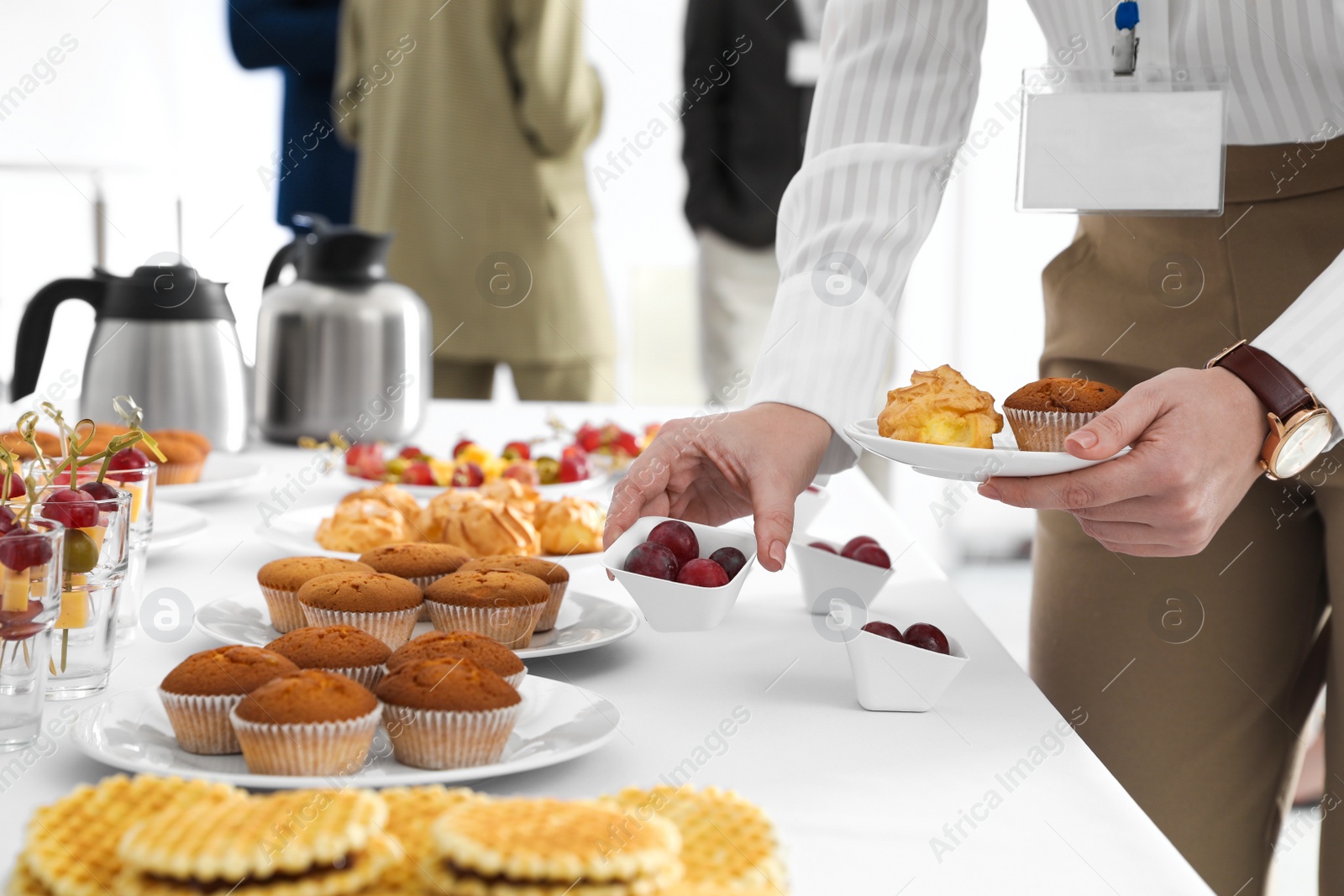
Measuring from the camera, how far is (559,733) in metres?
0.75

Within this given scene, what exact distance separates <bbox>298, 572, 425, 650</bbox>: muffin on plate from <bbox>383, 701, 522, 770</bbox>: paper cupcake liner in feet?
0.65

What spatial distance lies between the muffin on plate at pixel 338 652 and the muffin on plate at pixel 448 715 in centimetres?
5

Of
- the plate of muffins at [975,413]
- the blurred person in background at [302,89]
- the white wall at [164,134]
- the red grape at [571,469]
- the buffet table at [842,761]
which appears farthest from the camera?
the white wall at [164,134]

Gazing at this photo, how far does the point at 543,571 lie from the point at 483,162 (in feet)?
7.07

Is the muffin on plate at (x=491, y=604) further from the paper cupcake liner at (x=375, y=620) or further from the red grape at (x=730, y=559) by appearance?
the red grape at (x=730, y=559)

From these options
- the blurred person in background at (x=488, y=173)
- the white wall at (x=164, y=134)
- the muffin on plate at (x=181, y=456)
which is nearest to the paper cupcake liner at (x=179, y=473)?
the muffin on plate at (x=181, y=456)

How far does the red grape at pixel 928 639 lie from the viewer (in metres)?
0.86

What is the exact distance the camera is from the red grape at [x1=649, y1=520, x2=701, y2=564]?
0.91 meters

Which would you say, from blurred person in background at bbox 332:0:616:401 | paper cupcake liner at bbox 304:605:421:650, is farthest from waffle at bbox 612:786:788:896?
blurred person in background at bbox 332:0:616:401

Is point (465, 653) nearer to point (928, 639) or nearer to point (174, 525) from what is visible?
point (928, 639)

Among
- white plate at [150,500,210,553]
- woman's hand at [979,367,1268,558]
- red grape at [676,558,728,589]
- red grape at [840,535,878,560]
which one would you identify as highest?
woman's hand at [979,367,1268,558]

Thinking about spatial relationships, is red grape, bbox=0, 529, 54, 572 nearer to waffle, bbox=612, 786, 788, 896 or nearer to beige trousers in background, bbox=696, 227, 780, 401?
waffle, bbox=612, 786, 788, 896

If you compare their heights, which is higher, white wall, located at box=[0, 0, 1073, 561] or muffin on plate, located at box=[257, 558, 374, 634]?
white wall, located at box=[0, 0, 1073, 561]

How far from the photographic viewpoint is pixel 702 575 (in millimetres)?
870
